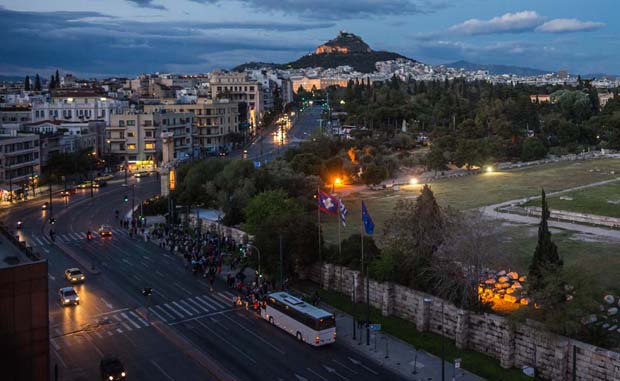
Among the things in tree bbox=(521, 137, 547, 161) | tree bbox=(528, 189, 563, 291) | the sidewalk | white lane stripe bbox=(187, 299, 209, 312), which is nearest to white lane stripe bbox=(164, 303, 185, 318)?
white lane stripe bbox=(187, 299, 209, 312)

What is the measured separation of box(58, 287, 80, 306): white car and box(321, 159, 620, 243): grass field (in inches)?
686

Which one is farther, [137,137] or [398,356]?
[137,137]

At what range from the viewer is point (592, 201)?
2320 inches

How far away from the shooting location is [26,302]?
17.8 metres

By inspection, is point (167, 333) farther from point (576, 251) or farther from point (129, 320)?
point (576, 251)

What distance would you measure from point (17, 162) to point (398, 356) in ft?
184

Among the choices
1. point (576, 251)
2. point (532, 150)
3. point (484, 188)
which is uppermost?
point (532, 150)

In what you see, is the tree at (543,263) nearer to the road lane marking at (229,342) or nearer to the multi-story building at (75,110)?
the road lane marking at (229,342)

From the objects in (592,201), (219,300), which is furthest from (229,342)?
(592,201)

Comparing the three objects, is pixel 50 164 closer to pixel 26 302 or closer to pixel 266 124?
pixel 26 302

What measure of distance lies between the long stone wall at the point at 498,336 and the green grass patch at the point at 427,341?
1.01ft

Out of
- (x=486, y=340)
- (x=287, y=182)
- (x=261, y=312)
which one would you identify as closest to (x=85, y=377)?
(x=261, y=312)

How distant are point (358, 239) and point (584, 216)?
24.5 meters

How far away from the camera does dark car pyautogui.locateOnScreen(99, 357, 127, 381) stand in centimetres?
2242
